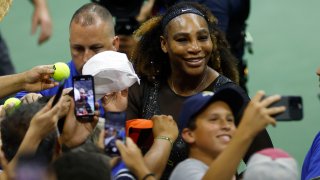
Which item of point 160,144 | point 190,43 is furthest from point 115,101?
point 190,43

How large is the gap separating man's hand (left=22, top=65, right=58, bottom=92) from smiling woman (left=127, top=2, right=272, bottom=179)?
47 cm

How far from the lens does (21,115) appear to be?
431 centimetres

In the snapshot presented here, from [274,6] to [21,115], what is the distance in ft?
18.1

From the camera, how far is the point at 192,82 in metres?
5.36

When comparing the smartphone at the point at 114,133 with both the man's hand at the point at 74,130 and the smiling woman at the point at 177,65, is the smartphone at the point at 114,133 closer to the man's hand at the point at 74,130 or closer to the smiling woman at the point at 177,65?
the man's hand at the point at 74,130

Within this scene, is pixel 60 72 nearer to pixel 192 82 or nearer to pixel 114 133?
pixel 192 82

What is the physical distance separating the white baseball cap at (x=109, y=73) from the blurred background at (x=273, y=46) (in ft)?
10.2

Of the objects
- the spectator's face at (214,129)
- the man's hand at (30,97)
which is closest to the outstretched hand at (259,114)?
the spectator's face at (214,129)

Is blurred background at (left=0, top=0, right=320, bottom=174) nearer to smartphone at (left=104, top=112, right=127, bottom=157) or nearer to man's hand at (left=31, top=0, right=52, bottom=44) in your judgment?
man's hand at (left=31, top=0, right=52, bottom=44)

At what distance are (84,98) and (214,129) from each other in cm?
63

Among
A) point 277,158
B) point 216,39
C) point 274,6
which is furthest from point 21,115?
point 274,6

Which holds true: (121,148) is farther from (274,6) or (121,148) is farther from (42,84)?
(274,6)

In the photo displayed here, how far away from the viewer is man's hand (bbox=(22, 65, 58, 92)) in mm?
A: 5047

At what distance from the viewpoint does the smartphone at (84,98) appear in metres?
4.53
